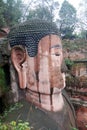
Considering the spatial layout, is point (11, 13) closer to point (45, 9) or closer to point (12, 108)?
point (45, 9)

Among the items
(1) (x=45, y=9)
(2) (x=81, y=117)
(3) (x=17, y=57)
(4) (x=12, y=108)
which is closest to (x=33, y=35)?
(3) (x=17, y=57)

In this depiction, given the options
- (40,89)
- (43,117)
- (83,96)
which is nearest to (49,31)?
(40,89)

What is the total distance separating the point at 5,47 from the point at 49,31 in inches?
34.5

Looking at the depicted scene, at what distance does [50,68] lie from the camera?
4.23m

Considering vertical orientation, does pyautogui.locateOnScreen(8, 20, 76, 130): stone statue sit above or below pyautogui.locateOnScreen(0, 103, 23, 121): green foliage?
above

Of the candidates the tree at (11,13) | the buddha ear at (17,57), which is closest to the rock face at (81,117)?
the buddha ear at (17,57)

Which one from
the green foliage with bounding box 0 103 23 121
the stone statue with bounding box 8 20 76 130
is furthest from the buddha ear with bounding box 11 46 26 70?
the green foliage with bounding box 0 103 23 121

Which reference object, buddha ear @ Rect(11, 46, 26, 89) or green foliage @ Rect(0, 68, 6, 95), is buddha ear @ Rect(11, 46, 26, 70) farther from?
green foliage @ Rect(0, 68, 6, 95)

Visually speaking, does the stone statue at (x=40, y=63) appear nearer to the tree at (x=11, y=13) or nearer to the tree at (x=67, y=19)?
the tree at (x=11, y=13)

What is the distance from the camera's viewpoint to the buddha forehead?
4.18 meters

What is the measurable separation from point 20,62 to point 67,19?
15833 mm

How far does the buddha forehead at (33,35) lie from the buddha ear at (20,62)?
0.12 metres

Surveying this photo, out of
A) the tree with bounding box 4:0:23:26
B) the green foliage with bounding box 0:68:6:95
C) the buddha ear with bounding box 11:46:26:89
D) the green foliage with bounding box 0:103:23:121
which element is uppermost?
the tree with bounding box 4:0:23:26

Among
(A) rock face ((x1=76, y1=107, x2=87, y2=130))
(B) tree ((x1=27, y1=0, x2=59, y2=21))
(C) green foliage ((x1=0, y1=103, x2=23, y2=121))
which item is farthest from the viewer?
(B) tree ((x1=27, y1=0, x2=59, y2=21))
